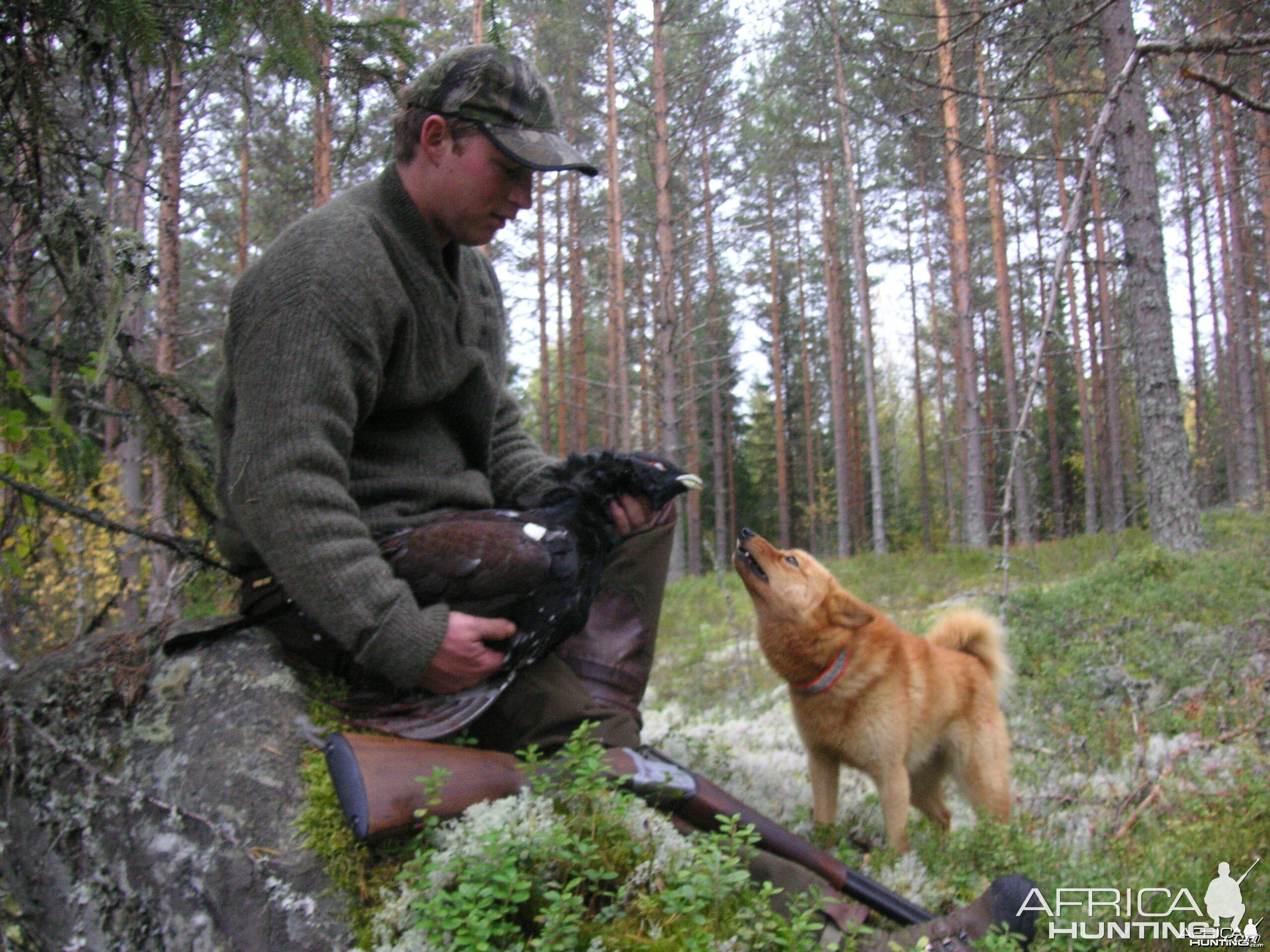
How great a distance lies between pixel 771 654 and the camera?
346cm

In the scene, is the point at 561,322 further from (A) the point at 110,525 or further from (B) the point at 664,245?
(A) the point at 110,525

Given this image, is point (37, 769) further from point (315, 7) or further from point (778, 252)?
point (778, 252)

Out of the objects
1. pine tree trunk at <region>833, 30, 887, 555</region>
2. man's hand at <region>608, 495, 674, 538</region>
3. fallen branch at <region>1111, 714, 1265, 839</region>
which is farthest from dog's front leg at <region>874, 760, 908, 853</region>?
pine tree trunk at <region>833, 30, 887, 555</region>

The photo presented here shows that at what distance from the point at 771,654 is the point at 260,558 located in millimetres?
2083

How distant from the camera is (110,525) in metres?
2.46

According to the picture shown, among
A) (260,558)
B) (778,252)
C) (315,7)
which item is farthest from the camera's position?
(778,252)

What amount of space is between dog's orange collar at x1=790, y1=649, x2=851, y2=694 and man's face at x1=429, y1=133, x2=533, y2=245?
213 centimetres

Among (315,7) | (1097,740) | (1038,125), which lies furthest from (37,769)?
(1038,125)

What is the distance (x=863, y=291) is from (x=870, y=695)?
17286mm

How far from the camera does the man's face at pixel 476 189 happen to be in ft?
7.33

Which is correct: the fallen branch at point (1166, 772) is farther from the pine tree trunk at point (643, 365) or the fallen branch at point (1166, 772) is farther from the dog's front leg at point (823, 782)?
the pine tree trunk at point (643, 365)

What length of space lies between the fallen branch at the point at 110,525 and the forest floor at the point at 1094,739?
2.07 m

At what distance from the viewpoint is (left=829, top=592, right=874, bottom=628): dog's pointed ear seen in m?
3.39

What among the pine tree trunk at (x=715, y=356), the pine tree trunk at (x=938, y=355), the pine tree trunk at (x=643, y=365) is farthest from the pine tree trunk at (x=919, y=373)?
the pine tree trunk at (x=643, y=365)
